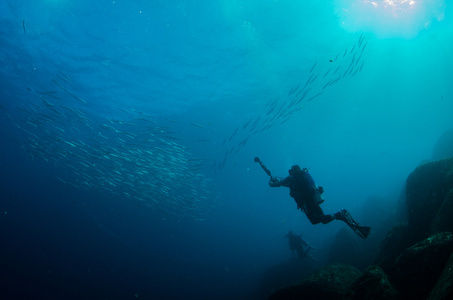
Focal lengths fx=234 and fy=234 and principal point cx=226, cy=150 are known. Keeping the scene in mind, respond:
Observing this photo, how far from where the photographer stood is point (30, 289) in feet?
82.0

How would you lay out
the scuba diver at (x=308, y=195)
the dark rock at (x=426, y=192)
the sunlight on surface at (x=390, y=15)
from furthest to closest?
the sunlight on surface at (x=390, y=15) → the dark rock at (x=426, y=192) → the scuba diver at (x=308, y=195)

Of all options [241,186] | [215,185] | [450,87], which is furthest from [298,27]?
[241,186]

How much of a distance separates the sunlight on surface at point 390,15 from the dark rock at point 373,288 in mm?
17499

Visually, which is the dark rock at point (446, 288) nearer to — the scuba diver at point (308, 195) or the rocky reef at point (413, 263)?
the rocky reef at point (413, 263)

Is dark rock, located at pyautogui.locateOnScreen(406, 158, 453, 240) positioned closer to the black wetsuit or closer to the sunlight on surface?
the black wetsuit

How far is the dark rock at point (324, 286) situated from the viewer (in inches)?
240

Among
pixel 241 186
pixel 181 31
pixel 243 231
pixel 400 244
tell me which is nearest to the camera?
pixel 400 244

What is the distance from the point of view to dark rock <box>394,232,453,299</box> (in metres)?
4.24

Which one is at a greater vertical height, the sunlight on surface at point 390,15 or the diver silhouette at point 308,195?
the sunlight on surface at point 390,15

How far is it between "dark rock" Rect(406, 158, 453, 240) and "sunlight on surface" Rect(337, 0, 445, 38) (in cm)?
1319

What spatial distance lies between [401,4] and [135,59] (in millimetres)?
20458

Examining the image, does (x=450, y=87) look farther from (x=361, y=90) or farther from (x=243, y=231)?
(x=243, y=231)

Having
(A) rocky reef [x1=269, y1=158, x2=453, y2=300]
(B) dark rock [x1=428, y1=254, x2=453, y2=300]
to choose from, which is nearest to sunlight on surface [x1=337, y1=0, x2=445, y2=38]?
(A) rocky reef [x1=269, y1=158, x2=453, y2=300]

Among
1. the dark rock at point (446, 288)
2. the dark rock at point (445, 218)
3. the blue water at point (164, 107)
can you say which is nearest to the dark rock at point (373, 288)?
the dark rock at point (446, 288)
